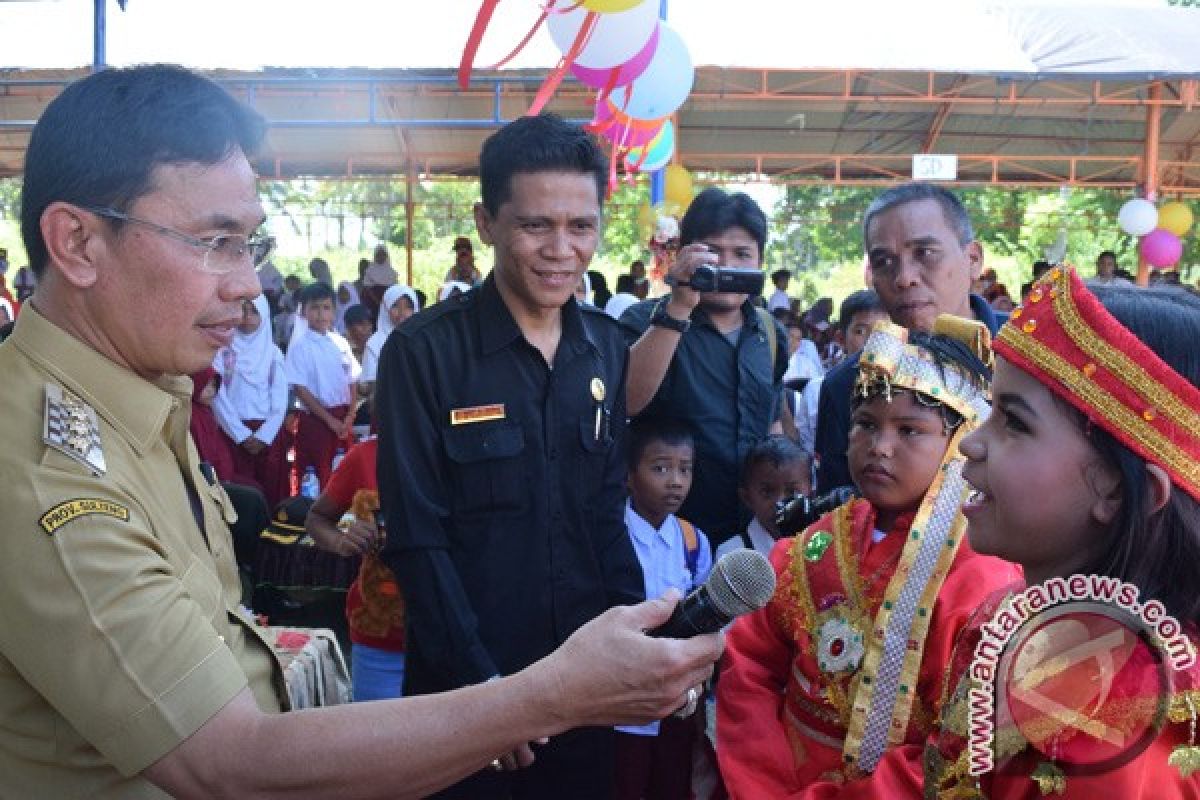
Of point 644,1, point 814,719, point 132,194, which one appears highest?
point 644,1

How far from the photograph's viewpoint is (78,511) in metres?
1.32

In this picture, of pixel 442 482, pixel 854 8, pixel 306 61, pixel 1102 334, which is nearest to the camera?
pixel 1102 334

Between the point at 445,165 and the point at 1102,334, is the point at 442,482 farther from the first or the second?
the point at 445,165

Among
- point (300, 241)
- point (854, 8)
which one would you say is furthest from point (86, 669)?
point (300, 241)

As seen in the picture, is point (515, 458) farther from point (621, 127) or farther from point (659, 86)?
point (621, 127)

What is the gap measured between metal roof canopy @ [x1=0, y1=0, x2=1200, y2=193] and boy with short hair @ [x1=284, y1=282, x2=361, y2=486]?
2363mm

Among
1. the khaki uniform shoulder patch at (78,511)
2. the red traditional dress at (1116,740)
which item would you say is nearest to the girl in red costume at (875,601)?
the red traditional dress at (1116,740)

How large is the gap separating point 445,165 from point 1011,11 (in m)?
9.11

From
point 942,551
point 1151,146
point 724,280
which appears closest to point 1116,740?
point 942,551

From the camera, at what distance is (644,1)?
4.69 metres

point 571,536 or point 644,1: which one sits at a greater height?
point 644,1

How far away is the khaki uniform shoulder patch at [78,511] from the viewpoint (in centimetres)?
129

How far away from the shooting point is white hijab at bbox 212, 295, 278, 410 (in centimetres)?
668

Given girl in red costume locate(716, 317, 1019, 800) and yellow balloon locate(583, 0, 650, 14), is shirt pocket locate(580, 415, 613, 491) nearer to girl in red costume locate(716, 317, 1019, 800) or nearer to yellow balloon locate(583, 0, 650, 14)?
girl in red costume locate(716, 317, 1019, 800)
